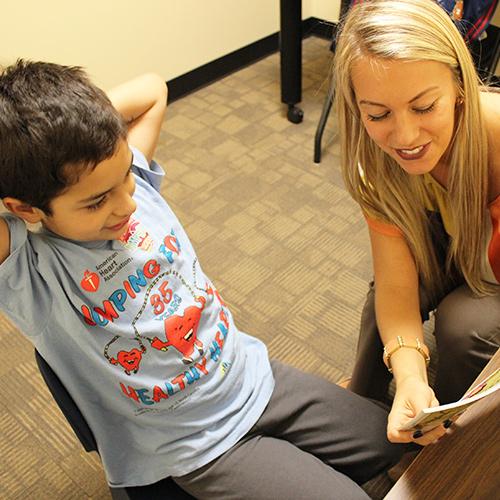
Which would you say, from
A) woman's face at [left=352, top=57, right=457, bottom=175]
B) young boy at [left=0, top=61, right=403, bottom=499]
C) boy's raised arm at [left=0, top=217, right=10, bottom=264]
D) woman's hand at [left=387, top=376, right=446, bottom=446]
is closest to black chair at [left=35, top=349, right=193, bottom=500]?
young boy at [left=0, top=61, right=403, bottom=499]

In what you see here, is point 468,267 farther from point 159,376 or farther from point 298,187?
point 298,187

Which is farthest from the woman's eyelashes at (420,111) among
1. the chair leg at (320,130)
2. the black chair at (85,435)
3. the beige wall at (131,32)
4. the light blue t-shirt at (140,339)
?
the beige wall at (131,32)

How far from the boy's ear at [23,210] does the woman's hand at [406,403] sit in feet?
1.85

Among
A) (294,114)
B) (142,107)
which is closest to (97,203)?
(142,107)

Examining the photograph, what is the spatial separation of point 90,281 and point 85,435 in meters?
0.23

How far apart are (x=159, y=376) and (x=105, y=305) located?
15 cm

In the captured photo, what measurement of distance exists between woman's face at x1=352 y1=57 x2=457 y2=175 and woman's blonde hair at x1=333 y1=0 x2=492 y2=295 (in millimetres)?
15

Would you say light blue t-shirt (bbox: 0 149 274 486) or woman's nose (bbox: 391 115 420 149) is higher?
woman's nose (bbox: 391 115 420 149)

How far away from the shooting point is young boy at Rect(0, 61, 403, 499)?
692mm

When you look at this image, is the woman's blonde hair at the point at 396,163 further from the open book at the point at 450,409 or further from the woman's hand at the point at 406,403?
the open book at the point at 450,409

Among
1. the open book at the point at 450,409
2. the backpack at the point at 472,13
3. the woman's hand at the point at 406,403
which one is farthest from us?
the backpack at the point at 472,13

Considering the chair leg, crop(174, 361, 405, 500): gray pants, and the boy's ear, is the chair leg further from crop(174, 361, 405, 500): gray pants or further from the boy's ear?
the boy's ear

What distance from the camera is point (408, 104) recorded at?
0.82m

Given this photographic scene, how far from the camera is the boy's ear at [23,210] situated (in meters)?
0.70
